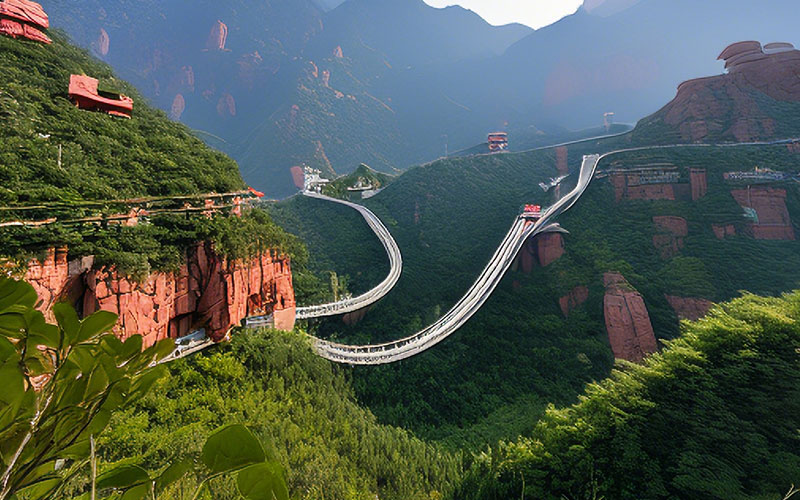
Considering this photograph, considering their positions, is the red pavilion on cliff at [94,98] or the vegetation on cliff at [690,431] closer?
the vegetation on cliff at [690,431]

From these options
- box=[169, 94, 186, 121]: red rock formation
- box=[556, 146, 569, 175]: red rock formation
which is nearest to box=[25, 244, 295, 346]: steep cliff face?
box=[556, 146, 569, 175]: red rock formation

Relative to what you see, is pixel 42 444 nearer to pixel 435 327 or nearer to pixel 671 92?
pixel 435 327

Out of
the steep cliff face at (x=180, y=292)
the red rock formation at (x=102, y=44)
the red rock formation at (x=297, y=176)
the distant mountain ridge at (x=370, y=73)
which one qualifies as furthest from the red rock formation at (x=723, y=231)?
the red rock formation at (x=102, y=44)

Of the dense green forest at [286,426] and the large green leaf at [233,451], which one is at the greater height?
the large green leaf at [233,451]

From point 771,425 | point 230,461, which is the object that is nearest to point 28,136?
point 230,461

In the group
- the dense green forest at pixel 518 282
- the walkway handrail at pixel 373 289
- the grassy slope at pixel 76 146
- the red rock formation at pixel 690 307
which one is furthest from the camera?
the red rock formation at pixel 690 307

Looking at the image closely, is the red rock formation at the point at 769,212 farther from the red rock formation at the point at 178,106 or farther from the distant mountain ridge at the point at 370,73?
the red rock formation at the point at 178,106
